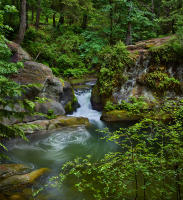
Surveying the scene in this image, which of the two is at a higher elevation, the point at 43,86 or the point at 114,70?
the point at 114,70

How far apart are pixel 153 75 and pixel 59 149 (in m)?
7.05

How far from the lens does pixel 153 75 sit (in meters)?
10.3

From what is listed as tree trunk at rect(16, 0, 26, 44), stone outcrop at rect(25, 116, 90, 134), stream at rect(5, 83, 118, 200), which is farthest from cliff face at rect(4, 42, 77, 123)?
tree trunk at rect(16, 0, 26, 44)

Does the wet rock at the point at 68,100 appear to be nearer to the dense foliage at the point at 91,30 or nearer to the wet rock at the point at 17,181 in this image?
the dense foliage at the point at 91,30

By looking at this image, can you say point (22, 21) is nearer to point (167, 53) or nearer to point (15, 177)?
point (167, 53)

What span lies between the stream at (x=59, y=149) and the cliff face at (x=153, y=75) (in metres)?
3.05

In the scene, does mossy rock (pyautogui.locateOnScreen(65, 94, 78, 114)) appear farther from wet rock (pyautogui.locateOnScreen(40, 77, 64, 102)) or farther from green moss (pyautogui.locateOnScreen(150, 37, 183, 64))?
green moss (pyautogui.locateOnScreen(150, 37, 183, 64))

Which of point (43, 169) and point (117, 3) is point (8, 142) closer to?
point (43, 169)

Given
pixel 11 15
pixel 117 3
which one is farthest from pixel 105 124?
pixel 11 15

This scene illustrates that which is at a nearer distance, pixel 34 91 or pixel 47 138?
pixel 47 138

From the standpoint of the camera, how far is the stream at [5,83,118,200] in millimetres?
4741

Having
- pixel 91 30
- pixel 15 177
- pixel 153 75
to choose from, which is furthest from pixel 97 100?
pixel 91 30

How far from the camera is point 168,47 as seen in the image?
1018 cm

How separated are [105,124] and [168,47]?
19.8ft
